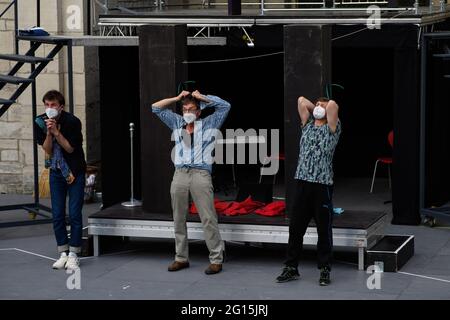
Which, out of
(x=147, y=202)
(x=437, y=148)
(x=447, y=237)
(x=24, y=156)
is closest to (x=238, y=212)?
(x=147, y=202)

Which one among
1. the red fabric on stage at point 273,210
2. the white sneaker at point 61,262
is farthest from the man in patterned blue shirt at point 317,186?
the white sneaker at point 61,262

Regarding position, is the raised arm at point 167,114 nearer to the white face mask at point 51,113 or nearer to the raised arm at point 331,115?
the white face mask at point 51,113

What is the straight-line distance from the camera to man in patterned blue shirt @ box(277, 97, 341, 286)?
10328 mm

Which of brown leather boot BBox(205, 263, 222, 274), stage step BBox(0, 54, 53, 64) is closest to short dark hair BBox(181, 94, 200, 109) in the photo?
brown leather boot BBox(205, 263, 222, 274)

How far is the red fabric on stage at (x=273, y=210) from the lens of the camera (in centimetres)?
1161

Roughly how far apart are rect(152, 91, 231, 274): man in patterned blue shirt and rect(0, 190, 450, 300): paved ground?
40cm

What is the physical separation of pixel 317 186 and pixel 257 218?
4.36ft

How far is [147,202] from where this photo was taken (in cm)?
1193

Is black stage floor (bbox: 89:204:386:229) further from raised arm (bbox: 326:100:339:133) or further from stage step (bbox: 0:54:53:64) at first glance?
stage step (bbox: 0:54:53:64)

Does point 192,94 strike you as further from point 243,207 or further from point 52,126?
point 243,207

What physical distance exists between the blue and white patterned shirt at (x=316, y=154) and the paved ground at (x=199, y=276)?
1.07m

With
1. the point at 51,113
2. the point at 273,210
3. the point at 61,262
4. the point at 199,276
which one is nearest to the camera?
the point at 199,276

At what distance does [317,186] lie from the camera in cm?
1032

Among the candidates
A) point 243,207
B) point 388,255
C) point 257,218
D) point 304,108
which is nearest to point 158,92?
point 243,207
